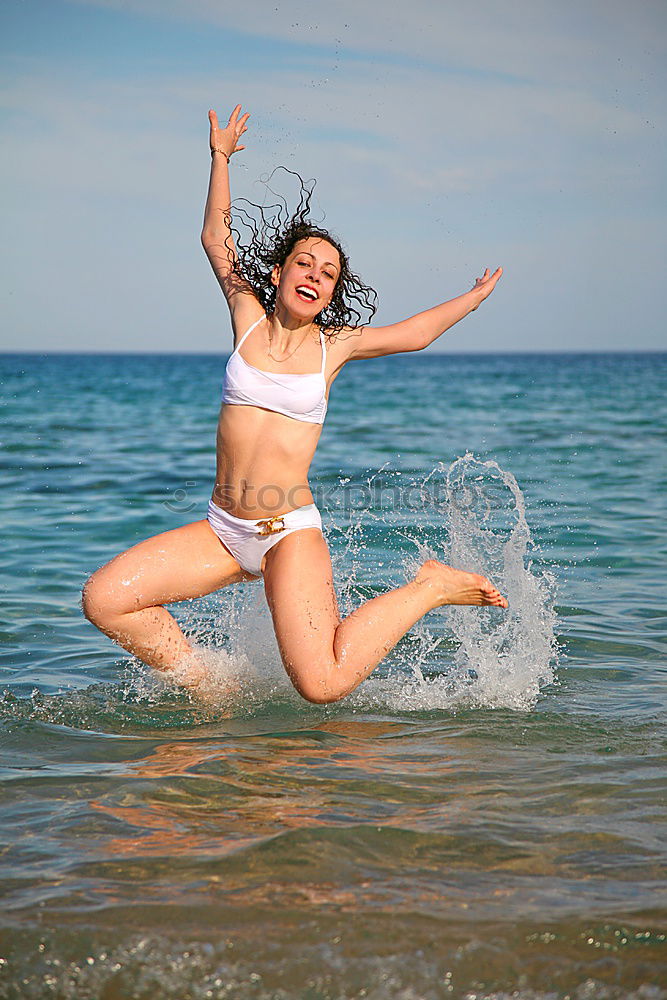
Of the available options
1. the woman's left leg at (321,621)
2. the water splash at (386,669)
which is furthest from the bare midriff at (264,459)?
the water splash at (386,669)

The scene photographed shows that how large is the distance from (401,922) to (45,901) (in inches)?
44.3

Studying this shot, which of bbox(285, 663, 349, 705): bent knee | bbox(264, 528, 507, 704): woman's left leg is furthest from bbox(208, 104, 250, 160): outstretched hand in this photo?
bbox(285, 663, 349, 705): bent knee

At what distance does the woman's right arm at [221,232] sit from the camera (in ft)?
16.3

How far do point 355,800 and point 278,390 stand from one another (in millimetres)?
1899

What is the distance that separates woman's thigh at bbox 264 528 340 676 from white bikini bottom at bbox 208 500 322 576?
6 centimetres

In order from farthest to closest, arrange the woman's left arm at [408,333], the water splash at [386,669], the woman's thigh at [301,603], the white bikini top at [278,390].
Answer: the water splash at [386,669] < the woman's left arm at [408,333] < the white bikini top at [278,390] < the woman's thigh at [301,603]

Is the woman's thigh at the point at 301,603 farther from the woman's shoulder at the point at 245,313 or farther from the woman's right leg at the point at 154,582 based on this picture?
the woman's shoulder at the point at 245,313

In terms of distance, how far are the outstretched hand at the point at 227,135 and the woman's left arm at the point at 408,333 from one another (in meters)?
1.25

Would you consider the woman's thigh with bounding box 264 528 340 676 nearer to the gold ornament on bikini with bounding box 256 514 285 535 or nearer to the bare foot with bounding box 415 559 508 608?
the gold ornament on bikini with bounding box 256 514 285 535

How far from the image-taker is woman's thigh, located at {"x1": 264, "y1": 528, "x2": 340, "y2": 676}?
4.52m

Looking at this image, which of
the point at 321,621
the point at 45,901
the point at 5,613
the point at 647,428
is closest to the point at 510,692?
the point at 321,621

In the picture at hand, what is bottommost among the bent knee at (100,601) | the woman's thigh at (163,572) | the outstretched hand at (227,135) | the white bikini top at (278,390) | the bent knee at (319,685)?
the bent knee at (319,685)

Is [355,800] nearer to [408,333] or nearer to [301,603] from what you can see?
[301,603]

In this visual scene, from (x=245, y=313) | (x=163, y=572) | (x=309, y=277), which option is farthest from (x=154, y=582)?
(x=309, y=277)
